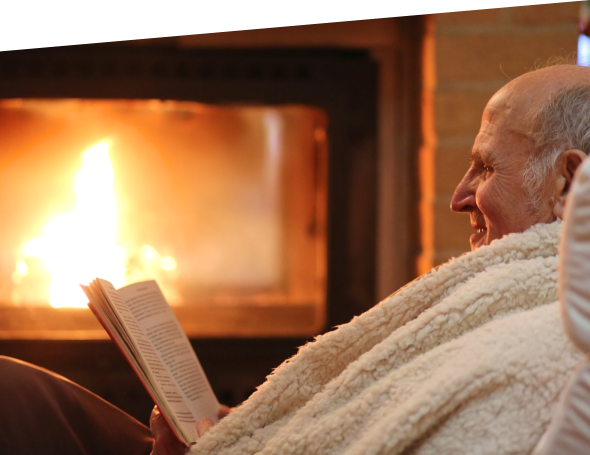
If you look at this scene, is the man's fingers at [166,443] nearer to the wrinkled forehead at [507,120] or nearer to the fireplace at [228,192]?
the wrinkled forehead at [507,120]

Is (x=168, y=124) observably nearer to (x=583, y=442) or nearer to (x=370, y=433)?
Answer: (x=370, y=433)

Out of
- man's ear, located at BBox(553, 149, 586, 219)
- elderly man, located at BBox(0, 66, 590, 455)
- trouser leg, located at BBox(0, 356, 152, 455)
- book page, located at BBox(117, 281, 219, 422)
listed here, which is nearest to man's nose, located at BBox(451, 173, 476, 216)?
elderly man, located at BBox(0, 66, 590, 455)

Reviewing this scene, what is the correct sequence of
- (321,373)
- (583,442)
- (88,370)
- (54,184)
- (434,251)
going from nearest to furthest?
(583,442) → (321,373) → (434,251) → (88,370) → (54,184)

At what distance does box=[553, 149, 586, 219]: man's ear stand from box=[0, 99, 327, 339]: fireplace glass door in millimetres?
1075


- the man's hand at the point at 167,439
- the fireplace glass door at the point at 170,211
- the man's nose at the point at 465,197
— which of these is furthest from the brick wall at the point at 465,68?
the man's hand at the point at 167,439

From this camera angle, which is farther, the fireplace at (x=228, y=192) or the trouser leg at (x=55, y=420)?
the fireplace at (x=228, y=192)

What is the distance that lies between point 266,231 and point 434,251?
0.53 metres

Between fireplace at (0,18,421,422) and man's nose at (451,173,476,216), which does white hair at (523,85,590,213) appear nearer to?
man's nose at (451,173,476,216)

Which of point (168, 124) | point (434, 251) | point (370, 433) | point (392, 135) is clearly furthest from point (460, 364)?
point (168, 124)

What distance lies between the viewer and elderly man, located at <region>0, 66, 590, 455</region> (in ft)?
1.69

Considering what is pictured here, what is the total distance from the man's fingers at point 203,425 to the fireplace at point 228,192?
0.92m

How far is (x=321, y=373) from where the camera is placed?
2.35 feet

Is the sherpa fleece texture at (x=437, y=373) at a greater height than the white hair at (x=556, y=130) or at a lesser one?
lesser

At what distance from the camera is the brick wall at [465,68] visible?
150 cm
